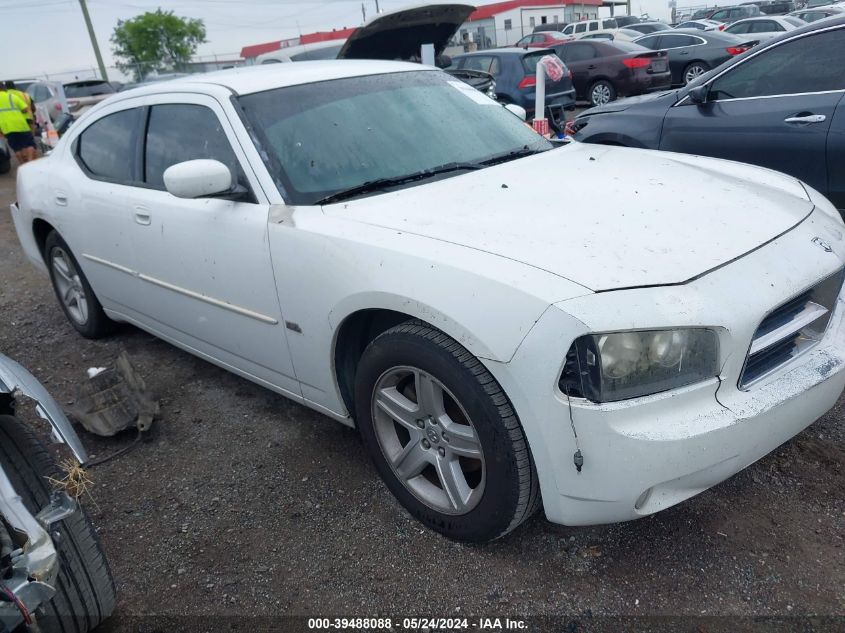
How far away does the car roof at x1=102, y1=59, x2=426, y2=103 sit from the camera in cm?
304

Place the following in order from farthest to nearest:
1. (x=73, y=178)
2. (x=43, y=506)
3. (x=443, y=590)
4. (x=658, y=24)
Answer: (x=658, y=24), (x=73, y=178), (x=443, y=590), (x=43, y=506)

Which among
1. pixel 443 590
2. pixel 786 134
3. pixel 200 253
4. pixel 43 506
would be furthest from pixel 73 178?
pixel 786 134

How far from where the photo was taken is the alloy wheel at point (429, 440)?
221cm

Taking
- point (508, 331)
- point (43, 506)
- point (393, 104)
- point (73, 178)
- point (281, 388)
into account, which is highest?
point (393, 104)

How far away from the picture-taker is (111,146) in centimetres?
375

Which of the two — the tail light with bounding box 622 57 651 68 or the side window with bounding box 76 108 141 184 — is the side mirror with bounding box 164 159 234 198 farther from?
the tail light with bounding box 622 57 651 68

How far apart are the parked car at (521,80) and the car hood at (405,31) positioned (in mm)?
3357

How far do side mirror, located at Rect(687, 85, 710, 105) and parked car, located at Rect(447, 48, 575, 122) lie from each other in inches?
233

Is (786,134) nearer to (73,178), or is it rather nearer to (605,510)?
(605,510)

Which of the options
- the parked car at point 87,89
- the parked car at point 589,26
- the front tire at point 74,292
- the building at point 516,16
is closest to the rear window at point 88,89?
the parked car at point 87,89

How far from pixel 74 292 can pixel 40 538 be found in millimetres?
3319

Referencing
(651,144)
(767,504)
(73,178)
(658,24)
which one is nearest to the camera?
(767,504)

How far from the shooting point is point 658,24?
2344 centimetres

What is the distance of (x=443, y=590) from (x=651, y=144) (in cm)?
405
